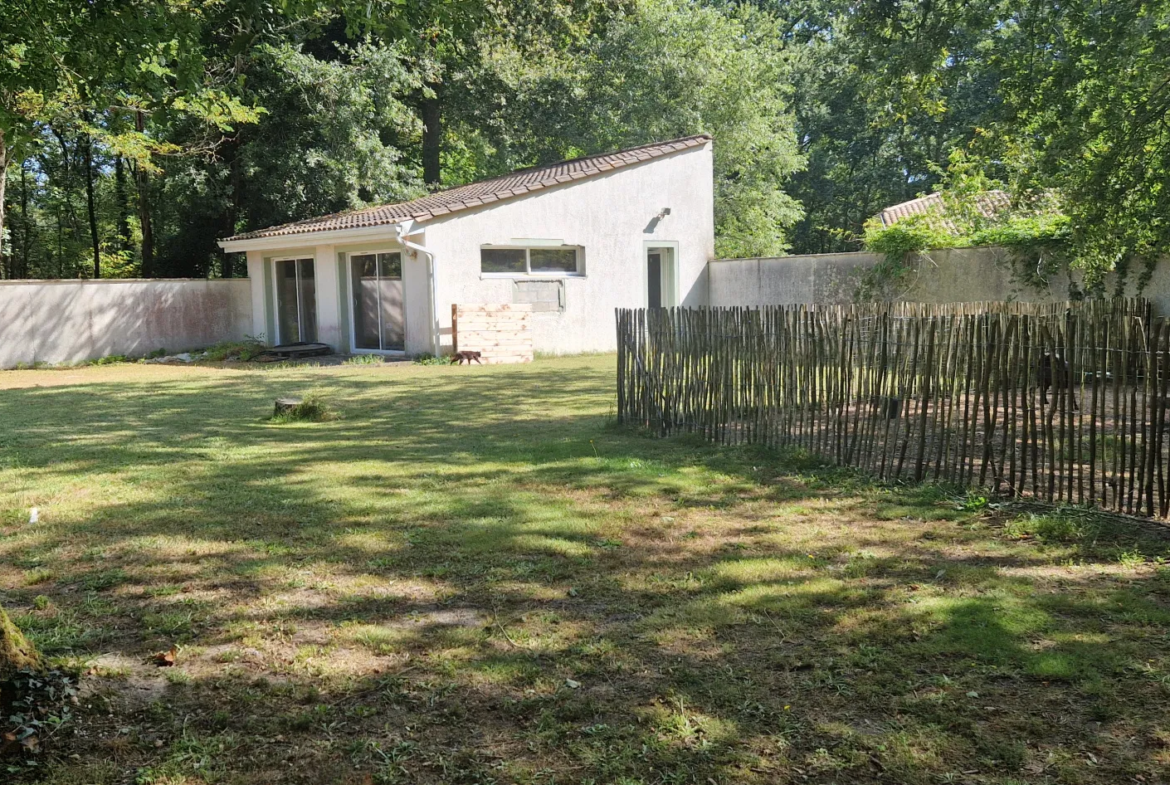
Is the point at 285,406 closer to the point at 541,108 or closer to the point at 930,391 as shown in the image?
the point at 930,391

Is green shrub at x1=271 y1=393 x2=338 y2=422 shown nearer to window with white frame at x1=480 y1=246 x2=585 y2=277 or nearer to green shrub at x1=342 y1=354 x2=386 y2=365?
green shrub at x1=342 y1=354 x2=386 y2=365

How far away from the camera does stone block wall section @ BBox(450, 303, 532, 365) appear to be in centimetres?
1841

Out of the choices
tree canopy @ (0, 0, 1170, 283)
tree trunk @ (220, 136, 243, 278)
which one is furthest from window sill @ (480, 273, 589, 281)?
tree trunk @ (220, 136, 243, 278)

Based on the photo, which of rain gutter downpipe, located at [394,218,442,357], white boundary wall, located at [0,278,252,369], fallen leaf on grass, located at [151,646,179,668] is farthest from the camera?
white boundary wall, located at [0,278,252,369]

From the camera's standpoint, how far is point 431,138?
2938cm

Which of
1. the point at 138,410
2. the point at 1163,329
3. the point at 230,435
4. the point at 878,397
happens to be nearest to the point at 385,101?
the point at 138,410

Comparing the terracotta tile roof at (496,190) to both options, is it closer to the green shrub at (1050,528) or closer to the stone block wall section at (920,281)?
the stone block wall section at (920,281)

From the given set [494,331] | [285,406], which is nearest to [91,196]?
[494,331]

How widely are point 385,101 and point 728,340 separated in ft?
58.5

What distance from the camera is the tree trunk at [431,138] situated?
28750 mm

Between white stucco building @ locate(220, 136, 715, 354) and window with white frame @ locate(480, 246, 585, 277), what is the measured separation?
2 centimetres

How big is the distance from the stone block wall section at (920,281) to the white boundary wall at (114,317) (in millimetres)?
11596

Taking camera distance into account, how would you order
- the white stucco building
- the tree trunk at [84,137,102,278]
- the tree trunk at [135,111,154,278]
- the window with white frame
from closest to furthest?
1. the white stucco building
2. the window with white frame
3. the tree trunk at [135,111,154,278]
4. the tree trunk at [84,137,102,278]

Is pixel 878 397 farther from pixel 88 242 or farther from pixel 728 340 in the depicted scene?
pixel 88 242
